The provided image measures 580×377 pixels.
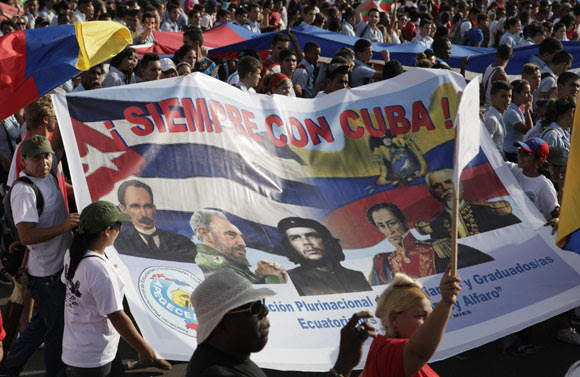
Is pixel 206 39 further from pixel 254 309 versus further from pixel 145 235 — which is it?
pixel 254 309

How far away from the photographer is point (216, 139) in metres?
5.70

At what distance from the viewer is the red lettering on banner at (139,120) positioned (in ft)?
18.1

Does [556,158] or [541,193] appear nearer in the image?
[541,193]

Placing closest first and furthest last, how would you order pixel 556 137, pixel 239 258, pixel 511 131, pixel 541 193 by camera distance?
1. pixel 239 258
2. pixel 541 193
3. pixel 556 137
4. pixel 511 131

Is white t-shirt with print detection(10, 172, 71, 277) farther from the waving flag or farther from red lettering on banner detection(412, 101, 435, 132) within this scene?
the waving flag

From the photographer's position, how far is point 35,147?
4.64 meters

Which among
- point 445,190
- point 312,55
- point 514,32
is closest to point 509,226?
point 445,190

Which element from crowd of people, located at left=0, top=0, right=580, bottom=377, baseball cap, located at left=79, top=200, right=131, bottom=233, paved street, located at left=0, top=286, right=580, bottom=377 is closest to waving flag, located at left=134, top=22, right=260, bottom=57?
crowd of people, located at left=0, top=0, right=580, bottom=377

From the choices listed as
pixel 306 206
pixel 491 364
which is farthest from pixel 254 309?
pixel 491 364

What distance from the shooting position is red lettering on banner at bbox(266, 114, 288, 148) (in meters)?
5.91

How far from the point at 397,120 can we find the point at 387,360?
134 inches

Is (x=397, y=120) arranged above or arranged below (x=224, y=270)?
below

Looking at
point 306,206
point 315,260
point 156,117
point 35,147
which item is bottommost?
point 315,260

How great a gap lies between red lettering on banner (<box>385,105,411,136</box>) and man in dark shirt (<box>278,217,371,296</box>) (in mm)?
1116
